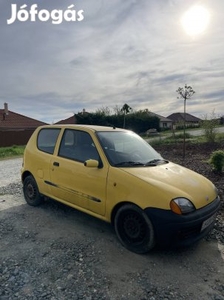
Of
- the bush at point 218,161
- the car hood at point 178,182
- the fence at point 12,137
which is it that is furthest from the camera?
the fence at point 12,137

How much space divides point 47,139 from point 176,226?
10.4 ft

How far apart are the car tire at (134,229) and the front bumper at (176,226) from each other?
11 cm

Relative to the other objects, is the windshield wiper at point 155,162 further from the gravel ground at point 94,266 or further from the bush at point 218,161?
the bush at point 218,161

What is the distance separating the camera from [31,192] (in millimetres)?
5316

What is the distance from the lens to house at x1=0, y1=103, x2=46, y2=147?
27.1 m

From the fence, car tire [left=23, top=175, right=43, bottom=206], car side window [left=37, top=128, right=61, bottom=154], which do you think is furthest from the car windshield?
the fence

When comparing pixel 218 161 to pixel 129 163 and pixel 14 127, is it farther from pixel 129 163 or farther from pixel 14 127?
pixel 14 127

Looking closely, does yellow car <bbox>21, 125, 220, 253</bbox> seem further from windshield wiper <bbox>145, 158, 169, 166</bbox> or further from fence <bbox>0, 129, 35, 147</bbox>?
fence <bbox>0, 129, 35, 147</bbox>

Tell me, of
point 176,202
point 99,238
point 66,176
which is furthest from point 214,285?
point 66,176

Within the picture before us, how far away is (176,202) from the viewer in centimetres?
311

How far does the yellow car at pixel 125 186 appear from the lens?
3.14 metres

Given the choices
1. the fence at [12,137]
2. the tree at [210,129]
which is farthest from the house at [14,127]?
the tree at [210,129]

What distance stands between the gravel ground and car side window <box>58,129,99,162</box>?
124 cm

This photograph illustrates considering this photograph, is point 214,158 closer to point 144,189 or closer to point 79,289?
point 144,189
